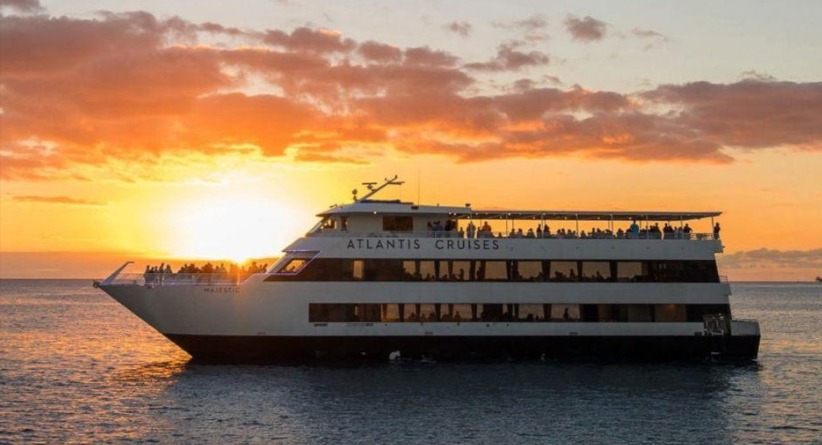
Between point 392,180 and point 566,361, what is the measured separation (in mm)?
11119

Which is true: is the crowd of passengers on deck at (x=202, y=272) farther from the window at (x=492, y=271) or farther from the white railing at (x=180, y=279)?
the window at (x=492, y=271)

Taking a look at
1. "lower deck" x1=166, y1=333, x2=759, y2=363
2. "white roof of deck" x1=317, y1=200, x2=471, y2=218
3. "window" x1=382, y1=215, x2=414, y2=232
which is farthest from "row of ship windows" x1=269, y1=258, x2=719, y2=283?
"lower deck" x1=166, y1=333, x2=759, y2=363

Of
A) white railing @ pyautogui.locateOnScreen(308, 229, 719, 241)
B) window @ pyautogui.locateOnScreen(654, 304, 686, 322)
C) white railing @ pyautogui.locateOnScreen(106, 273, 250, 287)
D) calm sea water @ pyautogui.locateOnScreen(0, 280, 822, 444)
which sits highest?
white railing @ pyautogui.locateOnScreen(308, 229, 719, 241)

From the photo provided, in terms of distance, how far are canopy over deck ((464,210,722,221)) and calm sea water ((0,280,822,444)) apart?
656 cm

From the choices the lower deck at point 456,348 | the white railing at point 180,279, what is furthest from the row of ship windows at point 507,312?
the white railing at point 180,279

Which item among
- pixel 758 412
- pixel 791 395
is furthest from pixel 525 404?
pixel 791 395

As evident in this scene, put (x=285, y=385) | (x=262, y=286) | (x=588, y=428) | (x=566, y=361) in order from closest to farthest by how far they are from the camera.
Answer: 1. (x=588, y=428)
2. (x=285, y=385)
3. (x=262, y=286)
4. (x=566, y=361)

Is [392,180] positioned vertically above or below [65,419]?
above

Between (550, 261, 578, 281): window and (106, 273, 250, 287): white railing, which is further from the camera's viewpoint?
(550, 261, 578, 281): window

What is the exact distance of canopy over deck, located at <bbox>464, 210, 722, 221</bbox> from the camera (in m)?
40.1

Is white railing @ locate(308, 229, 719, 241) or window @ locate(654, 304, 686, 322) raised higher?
white railing @ locate(308, 229, 719, 241)

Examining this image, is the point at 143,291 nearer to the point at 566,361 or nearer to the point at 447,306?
the point at 447,306

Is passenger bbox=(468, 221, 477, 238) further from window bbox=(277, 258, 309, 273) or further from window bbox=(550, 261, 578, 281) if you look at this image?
window bbox=(277, 258, 309, 273)

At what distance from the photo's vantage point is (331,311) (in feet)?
125
